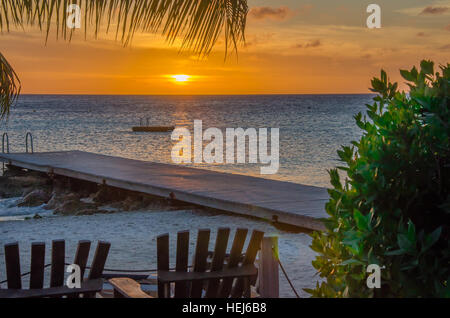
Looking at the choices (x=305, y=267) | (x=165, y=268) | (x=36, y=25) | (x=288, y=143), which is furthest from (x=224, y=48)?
(x=288, y=143)

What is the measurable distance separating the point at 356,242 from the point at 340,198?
0.23 meters

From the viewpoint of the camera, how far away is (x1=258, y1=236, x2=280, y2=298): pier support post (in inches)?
128

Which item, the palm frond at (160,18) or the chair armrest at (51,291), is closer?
the palm frond at (160,18)

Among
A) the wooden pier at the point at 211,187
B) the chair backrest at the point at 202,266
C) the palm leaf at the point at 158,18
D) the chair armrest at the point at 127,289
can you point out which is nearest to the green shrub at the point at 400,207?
the palm leaf at the point at 158,18

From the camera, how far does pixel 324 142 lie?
44.6 metres

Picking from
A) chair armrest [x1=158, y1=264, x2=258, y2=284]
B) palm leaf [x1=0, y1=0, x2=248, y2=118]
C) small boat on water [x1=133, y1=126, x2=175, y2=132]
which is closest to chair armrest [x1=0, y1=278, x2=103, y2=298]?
chair armrest [x1=158, y1=264, x2=258, y2=284]

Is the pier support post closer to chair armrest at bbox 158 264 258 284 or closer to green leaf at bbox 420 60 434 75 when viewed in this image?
chair armrest at bbox 158 264 258 284

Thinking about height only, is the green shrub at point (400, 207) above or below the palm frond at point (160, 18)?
below

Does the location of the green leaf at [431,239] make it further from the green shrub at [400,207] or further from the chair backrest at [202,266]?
the chair backrest at [202,266]

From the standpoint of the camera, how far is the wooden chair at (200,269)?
3.66 meters

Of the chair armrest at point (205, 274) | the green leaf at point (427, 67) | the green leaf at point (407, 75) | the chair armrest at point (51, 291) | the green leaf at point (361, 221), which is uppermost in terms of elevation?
the green leaf at point (427, 67)

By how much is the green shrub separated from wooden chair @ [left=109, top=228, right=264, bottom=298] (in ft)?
5.29

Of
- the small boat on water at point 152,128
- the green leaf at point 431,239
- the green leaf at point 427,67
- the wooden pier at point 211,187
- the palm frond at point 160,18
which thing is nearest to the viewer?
the green leaf at point 431,239
